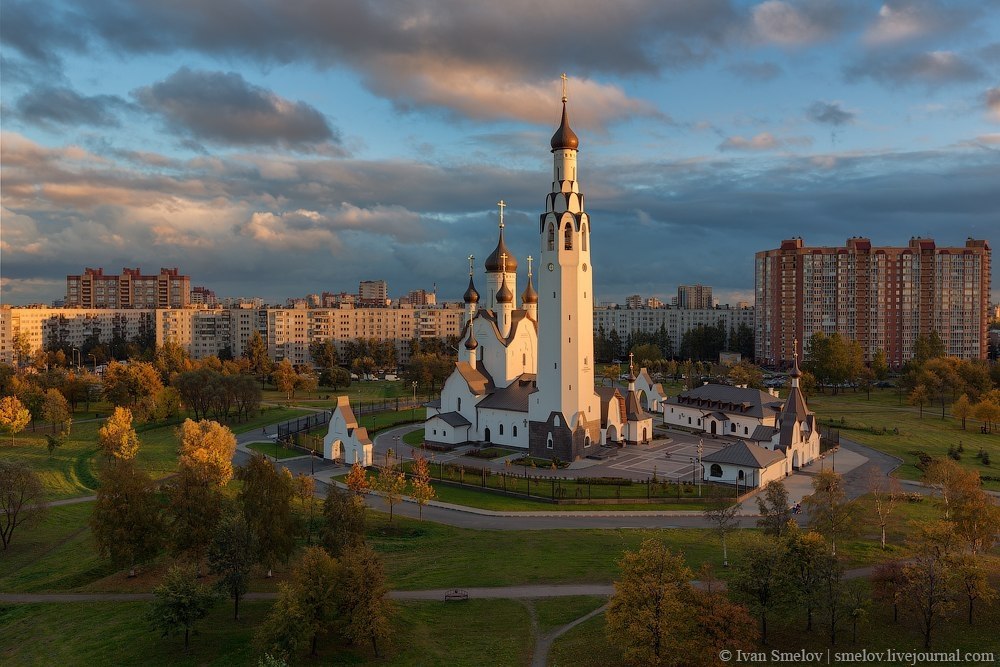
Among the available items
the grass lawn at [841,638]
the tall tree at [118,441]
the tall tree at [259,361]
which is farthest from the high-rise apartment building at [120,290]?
the grass lawn at [841,638]

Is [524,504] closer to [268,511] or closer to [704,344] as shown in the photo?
[268,511]

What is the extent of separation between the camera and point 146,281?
15338 centimetres

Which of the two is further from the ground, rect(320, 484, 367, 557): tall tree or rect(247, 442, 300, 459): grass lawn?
rect(320, 484, 367, 557): tall tree

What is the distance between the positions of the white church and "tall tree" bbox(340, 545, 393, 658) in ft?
88.0

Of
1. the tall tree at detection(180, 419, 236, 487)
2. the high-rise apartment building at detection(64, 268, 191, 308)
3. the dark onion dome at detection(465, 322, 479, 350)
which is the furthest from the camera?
the high-rise apartment building at detection(64, 268, 191, 308)

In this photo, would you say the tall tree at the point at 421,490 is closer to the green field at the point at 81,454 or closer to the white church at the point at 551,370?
the white church at the point at 551,370

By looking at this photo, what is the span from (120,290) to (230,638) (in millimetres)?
148685

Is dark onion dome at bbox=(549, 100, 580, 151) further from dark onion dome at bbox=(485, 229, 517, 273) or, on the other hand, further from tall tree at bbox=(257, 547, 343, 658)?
tall tree at bbox=(257, 547, 343, 658)

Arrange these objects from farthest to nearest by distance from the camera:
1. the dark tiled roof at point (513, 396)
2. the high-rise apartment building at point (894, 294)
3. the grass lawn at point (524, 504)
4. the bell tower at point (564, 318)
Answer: the high-rise apartment building at point (894, 294) → the dark tiled roof at point (513, 396) → the bell tower at point (564, 318) → the grass lawn at point (524, 504)

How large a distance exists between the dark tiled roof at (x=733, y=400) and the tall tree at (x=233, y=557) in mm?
40039

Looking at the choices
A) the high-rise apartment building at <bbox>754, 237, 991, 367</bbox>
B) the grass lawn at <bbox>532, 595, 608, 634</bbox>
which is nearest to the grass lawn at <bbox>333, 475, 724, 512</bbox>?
the grass lawn at <bbox>532, 595, 608, 634</bbox>

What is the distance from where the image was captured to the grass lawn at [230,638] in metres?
20.3

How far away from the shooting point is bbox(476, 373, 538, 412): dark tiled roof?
169 feet

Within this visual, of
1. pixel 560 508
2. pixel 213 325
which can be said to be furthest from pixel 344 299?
pixel 560 508
